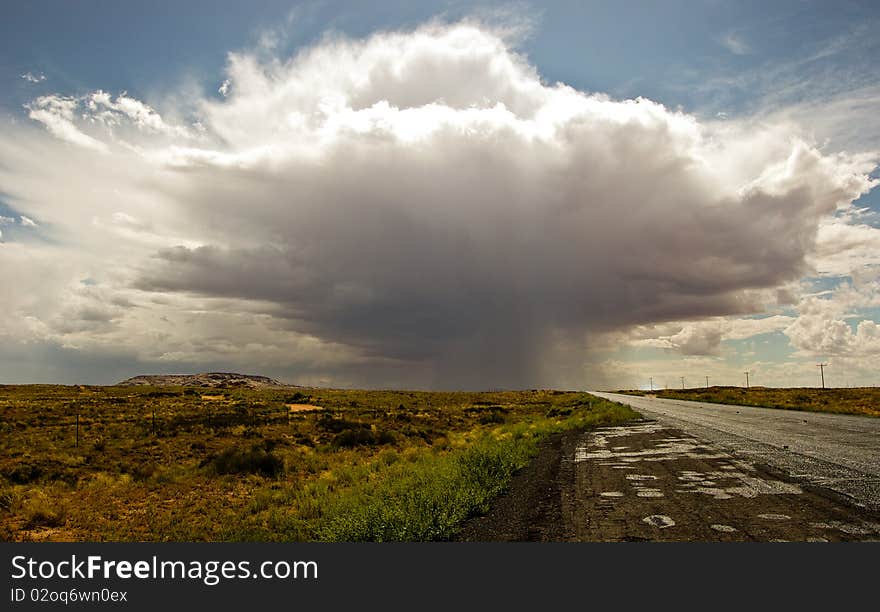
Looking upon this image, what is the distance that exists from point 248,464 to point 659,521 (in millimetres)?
19074

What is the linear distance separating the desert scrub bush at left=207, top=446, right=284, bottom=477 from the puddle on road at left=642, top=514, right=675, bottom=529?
58.2ft

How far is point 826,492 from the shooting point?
9.62 metres

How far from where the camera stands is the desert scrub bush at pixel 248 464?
2278cm

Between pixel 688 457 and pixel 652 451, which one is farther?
pixel 652 451

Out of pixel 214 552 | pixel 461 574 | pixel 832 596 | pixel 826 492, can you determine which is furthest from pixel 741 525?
pixel 214 552

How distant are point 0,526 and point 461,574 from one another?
15086 millimetres

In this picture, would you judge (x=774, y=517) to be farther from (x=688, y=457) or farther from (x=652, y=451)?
(x=652, y=451)

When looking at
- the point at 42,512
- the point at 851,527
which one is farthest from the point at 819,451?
the point at 42,512

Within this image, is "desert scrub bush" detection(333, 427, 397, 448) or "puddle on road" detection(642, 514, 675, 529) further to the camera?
"desert scrub bush" detection(333, 427, 397, 448)

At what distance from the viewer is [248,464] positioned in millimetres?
23203

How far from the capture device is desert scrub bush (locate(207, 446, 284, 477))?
22.8 meters

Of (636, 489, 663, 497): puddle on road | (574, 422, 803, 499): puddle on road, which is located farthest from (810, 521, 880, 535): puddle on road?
(636, 489, 663, 497): puddle on road

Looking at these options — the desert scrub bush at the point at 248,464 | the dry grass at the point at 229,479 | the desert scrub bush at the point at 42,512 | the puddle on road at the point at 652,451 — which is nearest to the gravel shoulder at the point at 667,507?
the puddle on road at the point at 652,451

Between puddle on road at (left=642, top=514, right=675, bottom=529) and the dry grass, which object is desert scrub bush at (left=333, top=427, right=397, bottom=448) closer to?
the dry grass
